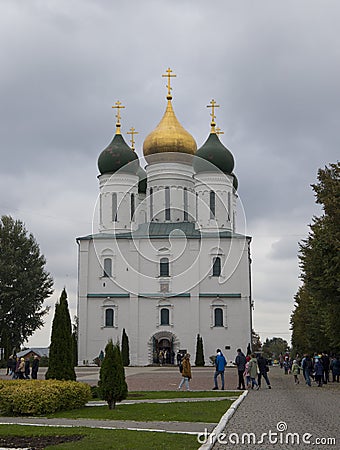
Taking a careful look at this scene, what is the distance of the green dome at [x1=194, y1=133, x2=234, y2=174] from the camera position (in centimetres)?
5559

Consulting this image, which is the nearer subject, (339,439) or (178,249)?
(339,439)

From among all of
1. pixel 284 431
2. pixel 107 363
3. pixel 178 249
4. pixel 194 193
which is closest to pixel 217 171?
pixel 194 193

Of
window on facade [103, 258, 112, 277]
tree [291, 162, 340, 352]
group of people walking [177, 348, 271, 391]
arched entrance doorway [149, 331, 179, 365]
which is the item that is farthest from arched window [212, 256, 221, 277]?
group of people walking [177, 348, 271, 391]

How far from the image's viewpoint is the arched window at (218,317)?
53.2 m

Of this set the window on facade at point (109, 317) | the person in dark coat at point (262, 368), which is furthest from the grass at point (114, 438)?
the window on facade at point (109, 317)

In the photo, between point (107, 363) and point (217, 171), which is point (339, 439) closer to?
point (107, 363)

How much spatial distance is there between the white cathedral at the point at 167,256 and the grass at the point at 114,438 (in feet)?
134

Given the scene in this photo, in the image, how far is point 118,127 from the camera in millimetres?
59219

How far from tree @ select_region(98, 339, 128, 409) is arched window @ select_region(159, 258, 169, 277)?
3821 cm

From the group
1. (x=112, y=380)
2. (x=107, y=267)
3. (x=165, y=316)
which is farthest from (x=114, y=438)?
(x=107, y=267)

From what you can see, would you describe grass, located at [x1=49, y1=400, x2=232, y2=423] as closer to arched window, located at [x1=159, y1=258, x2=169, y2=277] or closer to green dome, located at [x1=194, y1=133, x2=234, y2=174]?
arched window, located at [x1=159, y1=258, x2=169, y2=277]

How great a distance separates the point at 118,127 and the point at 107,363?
44.8 m

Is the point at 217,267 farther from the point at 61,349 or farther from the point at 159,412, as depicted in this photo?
the point at 159,412

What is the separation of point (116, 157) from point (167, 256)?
9.58m
